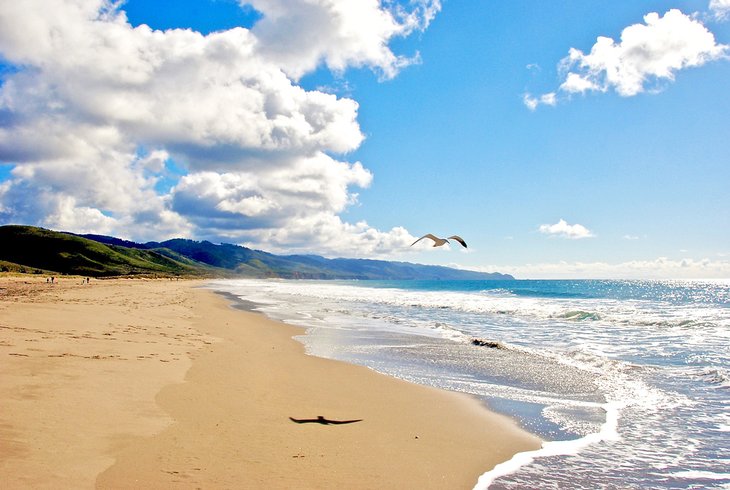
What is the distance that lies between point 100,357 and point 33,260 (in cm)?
16122

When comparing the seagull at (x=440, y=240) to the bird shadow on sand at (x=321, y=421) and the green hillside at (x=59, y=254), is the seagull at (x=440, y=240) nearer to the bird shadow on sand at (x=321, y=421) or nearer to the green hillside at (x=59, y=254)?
the bird shadow on sand at (x=321, y=421)

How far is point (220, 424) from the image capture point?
7.13 meters

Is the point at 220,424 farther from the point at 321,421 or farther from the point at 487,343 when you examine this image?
the point at 487,343

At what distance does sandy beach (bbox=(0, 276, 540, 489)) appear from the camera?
5.32m

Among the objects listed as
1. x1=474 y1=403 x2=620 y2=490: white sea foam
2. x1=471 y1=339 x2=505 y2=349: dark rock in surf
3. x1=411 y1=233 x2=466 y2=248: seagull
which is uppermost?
x1=411 y1=233 x2=466 y2=248: seagull

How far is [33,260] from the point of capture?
139 meters

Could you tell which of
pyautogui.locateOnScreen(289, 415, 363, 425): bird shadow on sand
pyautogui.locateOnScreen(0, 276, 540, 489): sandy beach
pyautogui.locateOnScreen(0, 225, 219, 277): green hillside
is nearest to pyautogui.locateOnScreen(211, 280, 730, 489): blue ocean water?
pyautogui.locateOnScreen(0, 276, 540, 489): sandy beach

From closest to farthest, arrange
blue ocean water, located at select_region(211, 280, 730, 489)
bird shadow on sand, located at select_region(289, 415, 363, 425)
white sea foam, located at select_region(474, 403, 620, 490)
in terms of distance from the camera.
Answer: white sea foam, located at select_region(474, 403, 620, 490)
blue ocean water, located at select_region(211, 280, 730, 489)
bird shadow on sand, located at select_region(289, 415, 363, 425)

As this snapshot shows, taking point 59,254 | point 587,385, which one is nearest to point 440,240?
point 587,385

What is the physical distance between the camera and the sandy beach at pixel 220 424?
209 inches

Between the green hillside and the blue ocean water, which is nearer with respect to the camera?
the blue ocean water

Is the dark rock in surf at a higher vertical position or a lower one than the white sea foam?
lower

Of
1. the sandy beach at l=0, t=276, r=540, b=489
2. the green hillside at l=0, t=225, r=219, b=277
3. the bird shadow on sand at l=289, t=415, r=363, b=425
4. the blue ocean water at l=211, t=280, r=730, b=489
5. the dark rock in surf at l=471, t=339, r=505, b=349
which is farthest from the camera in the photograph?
the green hillside at l=0, t=225, r=219, b=277

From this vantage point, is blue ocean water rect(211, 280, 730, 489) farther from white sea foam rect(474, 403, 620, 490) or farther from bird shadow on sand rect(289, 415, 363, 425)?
bird shadow on sand rect(289, 415, 363, 425)
